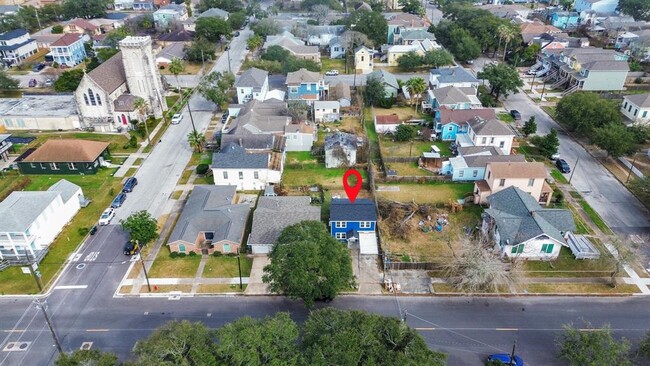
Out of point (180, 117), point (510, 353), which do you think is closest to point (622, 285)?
point (510, 353)

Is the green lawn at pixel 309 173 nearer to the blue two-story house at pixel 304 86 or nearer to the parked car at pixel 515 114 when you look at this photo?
the blue two-story house at pixel 304 86

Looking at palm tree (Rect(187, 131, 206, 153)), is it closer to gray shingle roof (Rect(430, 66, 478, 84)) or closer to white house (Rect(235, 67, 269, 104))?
white house (Rect(235, 67, 269, 104))

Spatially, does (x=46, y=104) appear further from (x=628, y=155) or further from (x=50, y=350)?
(x=628, y=155)

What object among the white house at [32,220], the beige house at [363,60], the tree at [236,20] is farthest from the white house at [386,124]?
the tree at [236,20]

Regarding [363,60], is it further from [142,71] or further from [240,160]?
[240,160]

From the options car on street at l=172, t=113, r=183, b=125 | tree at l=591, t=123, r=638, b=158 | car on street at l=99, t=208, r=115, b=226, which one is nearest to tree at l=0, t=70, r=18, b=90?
car on street at l=172, t=113, r=183, b=125
